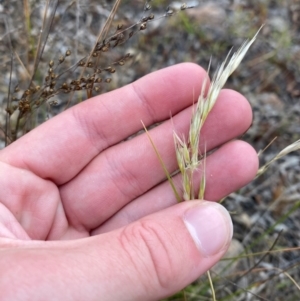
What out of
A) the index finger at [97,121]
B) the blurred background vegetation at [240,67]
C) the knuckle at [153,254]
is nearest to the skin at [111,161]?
the index finger at [97,121]

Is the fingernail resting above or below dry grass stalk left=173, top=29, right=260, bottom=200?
below

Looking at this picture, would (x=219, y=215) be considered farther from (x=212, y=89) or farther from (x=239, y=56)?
(x=239, y=56)

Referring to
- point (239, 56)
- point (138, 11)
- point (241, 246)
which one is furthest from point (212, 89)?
point (138, 11)

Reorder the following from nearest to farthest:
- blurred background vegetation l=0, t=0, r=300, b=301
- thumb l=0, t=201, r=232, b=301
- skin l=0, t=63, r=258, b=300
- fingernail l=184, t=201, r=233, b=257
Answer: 1. thumb l=0, t=201, r=232, b=301
2. fingernail l=184, t=201, r=233, b=257
3. skin l=0, t=63, r=258, b=300
4. blurred background vegetation l=0, t=0, r=300, b=301

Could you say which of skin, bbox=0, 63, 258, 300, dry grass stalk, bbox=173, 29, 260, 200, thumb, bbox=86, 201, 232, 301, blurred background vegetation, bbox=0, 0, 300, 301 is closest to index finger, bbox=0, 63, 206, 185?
skin, bbox=0, 63, 258, 300

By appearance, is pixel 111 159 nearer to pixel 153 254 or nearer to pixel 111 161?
pixel 111 161

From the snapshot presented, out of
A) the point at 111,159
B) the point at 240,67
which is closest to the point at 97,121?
the point at 111,159

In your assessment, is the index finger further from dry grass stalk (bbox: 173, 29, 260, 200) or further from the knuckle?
the knuckle
